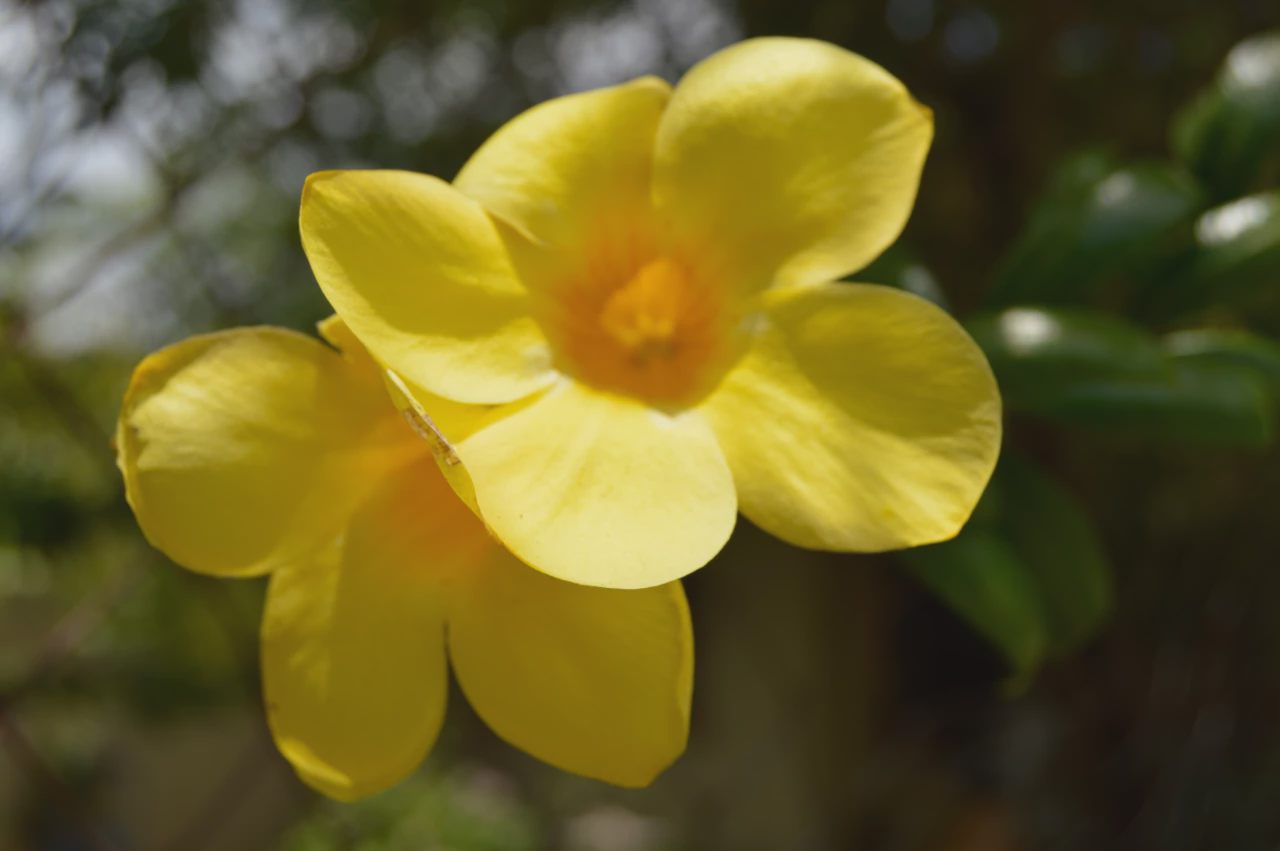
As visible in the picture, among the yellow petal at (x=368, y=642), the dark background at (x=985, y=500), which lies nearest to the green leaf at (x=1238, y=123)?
the dark background at (x=985, y=500)

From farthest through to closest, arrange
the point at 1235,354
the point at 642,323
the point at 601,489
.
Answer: the point at 1235,354 → the point at 642,323 → the point at 601,489

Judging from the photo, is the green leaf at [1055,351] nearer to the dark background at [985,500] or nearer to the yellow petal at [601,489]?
the dark background at [985,500]

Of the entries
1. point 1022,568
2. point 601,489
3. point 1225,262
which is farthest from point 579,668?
point 1225,262

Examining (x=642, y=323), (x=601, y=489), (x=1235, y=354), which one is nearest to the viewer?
(x=601, y=489)

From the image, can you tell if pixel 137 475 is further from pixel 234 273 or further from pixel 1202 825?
pixel 1202 825

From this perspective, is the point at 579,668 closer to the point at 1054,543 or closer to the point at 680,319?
the point at 680,319

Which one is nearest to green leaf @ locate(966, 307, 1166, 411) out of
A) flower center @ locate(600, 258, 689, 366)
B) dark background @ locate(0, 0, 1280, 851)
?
dark background @ locate(0, 0, 1280, 851)

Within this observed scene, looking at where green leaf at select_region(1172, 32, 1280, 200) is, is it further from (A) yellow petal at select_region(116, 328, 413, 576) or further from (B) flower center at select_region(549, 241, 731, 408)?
(A) yellow petal at select_region(116, 328, 413, 576)
